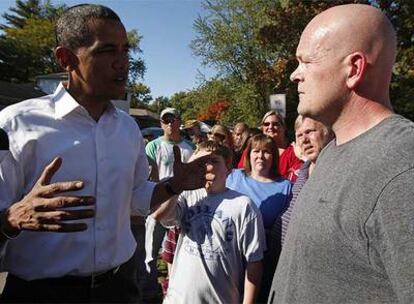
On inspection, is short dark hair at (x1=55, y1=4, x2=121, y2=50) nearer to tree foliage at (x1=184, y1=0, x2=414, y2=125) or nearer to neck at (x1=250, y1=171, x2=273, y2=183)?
neck at (x1=250, y1=171, x2=273, y2=183)

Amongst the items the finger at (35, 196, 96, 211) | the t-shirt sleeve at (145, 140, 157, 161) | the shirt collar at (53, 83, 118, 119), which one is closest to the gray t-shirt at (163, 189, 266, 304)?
the shirt collar at (53, 83, 118, 119)

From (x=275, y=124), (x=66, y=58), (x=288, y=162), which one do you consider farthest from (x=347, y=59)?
(x=275, y=124)

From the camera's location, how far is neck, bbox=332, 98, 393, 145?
1450 millimetres

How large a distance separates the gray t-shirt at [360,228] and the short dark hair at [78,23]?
4.51 ft

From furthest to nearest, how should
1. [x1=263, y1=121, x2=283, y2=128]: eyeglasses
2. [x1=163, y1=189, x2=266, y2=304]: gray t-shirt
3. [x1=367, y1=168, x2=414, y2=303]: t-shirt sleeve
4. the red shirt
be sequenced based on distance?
[x1=263, y1=121, x2=283, y2=128]: eyeglasses → the red shirt → [x1=163, y1=189, x2=266, y2=304]: gray t-shirt → [x1=367, y1=168, x2=414, y2=303]: t-shirt sleeve

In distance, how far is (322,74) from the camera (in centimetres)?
151

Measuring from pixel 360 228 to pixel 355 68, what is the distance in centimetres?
52

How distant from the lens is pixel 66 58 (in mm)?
2271

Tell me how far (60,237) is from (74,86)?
766 mm

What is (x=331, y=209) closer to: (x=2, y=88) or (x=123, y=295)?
(x=123, y=295)

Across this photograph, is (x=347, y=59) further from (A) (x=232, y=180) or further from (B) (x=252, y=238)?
(A) (x=232, y=180)

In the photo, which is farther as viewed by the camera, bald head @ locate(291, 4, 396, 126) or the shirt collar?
the shirt collar

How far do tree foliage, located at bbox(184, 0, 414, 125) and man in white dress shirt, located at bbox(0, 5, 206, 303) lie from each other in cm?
1913

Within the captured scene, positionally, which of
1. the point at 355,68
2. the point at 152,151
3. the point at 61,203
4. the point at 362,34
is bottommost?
the point at 152,151
